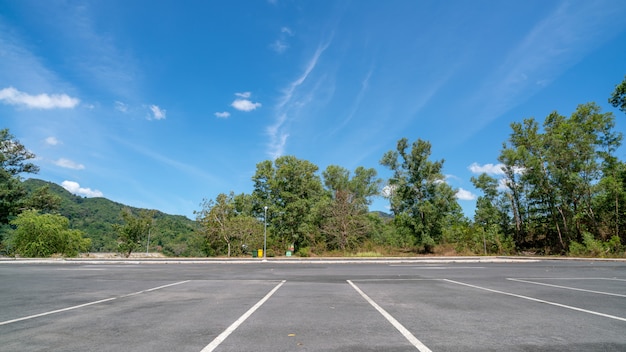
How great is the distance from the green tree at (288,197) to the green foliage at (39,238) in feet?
78.6

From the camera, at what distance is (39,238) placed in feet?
96.9

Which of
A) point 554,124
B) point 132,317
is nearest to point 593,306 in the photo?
point 132,317

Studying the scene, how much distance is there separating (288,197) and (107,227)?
52.2 m

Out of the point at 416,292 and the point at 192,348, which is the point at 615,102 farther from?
the point at 192,348

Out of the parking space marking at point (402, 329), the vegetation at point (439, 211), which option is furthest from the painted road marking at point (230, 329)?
the vegetation at point (439, 211)

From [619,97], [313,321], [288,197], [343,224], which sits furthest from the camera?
[288,197]

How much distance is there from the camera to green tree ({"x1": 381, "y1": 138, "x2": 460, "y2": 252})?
4225cm

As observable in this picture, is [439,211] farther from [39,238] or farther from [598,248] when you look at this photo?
[39,238]

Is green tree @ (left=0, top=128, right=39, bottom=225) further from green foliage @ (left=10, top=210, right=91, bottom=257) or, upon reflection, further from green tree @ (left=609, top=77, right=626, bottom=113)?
green tree @ (left=609, top=77, right=626, bottom=113)

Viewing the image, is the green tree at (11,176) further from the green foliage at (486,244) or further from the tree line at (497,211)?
the green foliage at (486,244)

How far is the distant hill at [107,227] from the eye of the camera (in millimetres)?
62875

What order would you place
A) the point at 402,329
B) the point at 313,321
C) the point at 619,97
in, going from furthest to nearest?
the point at 619,97 → the point at 313,321 → the point at 402,329

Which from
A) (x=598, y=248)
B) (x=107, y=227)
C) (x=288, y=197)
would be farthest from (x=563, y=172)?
(x=107, y=227)

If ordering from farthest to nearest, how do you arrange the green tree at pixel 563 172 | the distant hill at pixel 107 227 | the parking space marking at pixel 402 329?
the distant hill at pixel 107 227 < the green tree at pixel 563 172 < the parking space marking at pixel 402 329
